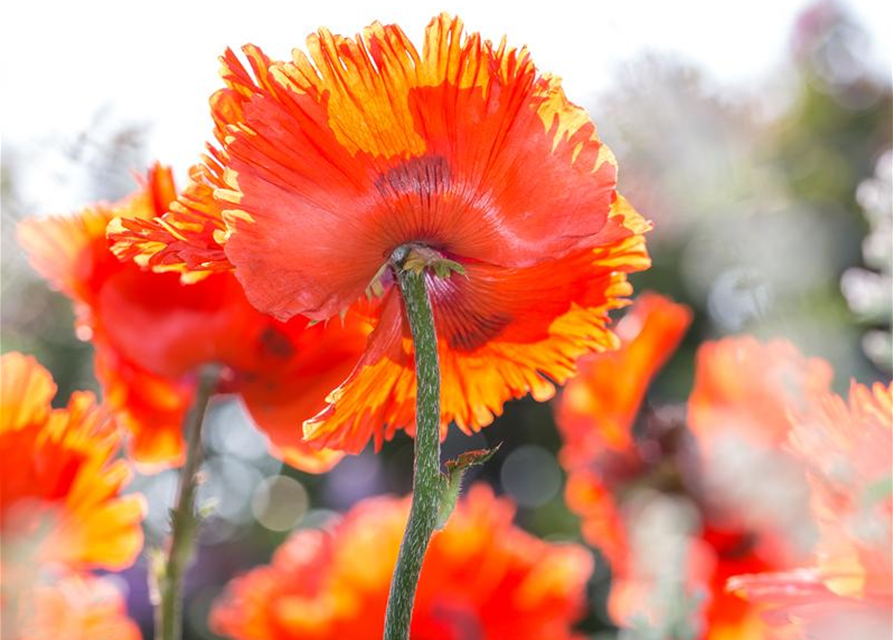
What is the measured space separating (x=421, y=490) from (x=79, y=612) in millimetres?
459

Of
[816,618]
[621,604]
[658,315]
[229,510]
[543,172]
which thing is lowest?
[816,618]

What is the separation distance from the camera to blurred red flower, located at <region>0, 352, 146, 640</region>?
0.86 m

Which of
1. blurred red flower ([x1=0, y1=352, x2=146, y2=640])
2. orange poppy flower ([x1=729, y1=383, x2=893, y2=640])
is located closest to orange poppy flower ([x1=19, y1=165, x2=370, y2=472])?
blurred red flower ([x1=0, y1=352, x2=146, y2=640])

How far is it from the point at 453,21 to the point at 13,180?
0.40 metres

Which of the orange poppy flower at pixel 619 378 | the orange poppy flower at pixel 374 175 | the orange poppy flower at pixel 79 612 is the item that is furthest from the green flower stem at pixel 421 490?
the orange poppy flower at pixel 619 378

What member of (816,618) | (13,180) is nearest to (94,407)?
(13,180)

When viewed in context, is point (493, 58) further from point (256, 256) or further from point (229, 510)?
point (229, 510)

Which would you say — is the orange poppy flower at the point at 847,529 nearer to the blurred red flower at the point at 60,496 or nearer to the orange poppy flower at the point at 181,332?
the orange poppy flower at the point at 181,332

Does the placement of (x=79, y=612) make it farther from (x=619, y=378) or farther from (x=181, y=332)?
(x=619, y=378)

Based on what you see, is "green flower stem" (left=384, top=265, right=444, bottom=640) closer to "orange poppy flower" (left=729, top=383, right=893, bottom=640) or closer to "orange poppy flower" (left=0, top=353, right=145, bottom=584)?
"orange poppy flower" (left=729, top=383, right=893, bottom=640)

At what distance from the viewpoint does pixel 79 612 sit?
0.93 m

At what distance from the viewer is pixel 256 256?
62 cm

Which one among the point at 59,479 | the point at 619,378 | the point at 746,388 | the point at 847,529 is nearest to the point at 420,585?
the point at 619,378

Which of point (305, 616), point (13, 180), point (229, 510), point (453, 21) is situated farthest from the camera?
point (229, 510)
